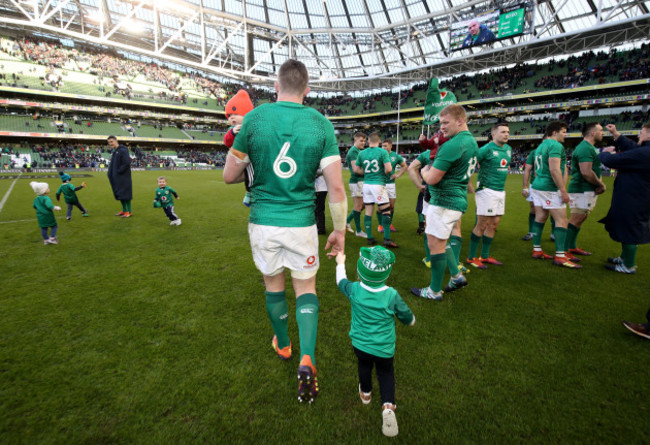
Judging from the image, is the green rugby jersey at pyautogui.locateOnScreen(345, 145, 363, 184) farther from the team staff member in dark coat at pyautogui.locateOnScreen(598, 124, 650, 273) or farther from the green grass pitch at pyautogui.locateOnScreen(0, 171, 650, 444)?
the team staff member in dark coat at pyautogui.locateOnScreen(598, 124, 650, 273)

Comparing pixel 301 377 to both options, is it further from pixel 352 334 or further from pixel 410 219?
pixel 410 219

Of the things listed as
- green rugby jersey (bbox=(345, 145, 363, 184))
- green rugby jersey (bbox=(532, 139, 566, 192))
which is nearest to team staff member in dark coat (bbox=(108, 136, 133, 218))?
green rugby jersey (bbox=(345, 145, 363, 184))

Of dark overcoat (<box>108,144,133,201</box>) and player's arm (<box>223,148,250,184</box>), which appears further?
dark overcoat (<box>108,144,133,201</box>)

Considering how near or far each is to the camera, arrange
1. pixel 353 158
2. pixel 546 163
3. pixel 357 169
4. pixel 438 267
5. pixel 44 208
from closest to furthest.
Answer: pixel 438 267
pixel 546 163
pixel 44 208
pixel 357 169
pixel 353 158

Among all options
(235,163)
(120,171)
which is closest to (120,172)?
(120,171)

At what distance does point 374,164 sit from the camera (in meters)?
5.25

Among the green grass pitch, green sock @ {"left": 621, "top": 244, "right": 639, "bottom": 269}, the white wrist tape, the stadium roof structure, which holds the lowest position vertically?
the green grass pitch

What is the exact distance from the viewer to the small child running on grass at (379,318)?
1730 millimetres

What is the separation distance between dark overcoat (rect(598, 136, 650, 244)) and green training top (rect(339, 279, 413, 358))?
401 cm

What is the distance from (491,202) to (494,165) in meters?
0.58

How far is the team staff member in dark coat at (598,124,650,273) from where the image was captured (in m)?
3.55

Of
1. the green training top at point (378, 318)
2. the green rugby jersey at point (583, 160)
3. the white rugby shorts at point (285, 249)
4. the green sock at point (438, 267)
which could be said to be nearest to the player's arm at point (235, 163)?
the white rugby shorts at point (285, 249)

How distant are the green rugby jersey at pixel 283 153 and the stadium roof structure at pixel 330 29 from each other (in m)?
34.1

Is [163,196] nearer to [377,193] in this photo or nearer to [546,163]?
[377,193]
